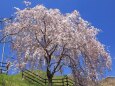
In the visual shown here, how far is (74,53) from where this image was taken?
42625 mm

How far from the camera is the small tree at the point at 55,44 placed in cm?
4266

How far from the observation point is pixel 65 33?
4288 cm

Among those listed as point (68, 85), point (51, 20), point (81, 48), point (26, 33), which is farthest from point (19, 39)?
point (68, 85)

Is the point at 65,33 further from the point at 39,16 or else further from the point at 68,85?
the point at 68,85

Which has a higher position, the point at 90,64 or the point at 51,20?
the point at 51,20

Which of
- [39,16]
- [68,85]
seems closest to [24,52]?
[39,16]

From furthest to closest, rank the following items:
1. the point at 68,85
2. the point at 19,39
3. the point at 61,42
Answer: the point at 68,85 < the point at 19,39 < the point at 61,42

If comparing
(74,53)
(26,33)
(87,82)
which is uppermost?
(26,33)

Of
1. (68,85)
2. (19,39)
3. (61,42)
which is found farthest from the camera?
(68,85)

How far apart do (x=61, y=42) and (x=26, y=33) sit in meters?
5.39

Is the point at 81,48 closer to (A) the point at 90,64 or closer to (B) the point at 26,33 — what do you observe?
(A) the point at 90,64

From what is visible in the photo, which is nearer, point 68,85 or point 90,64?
point 90,64

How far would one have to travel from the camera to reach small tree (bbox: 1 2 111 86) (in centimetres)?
4266

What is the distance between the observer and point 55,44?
140ft
